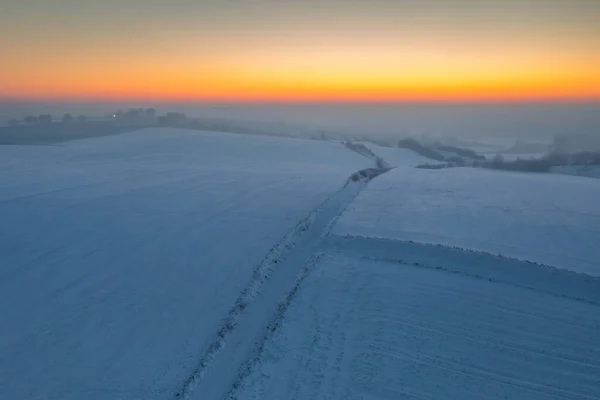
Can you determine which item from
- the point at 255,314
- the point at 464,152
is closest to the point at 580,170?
the point at 464,152

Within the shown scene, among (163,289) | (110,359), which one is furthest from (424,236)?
(110,359)

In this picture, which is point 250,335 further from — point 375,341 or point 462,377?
point 462,377

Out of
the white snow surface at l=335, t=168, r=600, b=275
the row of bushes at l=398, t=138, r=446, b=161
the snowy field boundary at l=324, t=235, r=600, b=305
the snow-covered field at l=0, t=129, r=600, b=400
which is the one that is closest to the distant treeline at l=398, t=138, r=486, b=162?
the row of bushes at l=398, t=138, r=446, b=161

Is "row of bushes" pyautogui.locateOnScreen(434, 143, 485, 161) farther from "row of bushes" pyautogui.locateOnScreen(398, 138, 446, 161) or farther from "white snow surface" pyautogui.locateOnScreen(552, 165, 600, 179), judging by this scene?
"white snow surface" pyautogui.locateOnScreen(552, 165, 600, 179)

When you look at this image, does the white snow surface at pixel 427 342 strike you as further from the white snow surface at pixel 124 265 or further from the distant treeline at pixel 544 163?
the distant treeline at pixel 544 163

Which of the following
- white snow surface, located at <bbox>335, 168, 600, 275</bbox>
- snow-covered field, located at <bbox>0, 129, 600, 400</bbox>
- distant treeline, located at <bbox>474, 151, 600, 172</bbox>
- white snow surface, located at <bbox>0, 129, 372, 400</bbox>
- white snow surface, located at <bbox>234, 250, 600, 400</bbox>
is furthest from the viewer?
distant treeline, located at <bbox>474, 151, 600, 172</bbox>

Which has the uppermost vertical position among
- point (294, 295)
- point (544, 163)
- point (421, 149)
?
point (544, 163)

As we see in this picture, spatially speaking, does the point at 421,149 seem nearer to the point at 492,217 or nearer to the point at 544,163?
the point at 544,163
